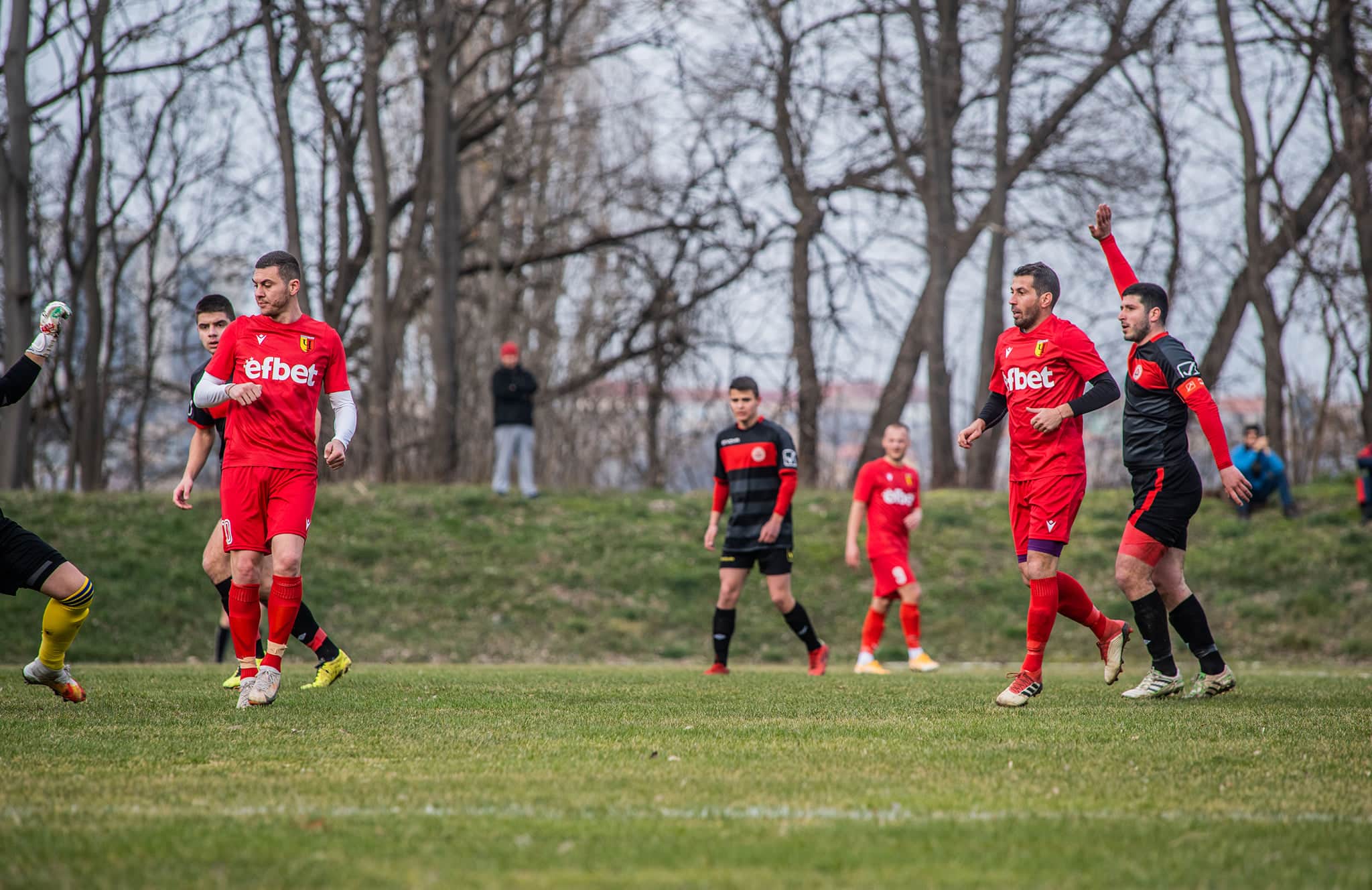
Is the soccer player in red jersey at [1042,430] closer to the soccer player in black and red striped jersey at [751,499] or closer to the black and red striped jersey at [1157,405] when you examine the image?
the black and red striped jersey at [1157,405]

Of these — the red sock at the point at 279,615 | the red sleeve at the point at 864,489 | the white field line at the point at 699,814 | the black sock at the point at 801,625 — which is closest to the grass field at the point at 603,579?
the red sleeve at the point at 864,489

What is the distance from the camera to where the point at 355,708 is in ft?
21.5

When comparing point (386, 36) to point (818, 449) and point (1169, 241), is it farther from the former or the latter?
point (1169, 241)

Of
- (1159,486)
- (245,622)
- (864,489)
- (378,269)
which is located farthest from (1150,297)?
(378,269)

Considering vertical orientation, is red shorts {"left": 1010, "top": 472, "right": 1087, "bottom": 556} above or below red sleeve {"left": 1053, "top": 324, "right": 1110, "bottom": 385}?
below

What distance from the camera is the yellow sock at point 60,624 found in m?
6.68

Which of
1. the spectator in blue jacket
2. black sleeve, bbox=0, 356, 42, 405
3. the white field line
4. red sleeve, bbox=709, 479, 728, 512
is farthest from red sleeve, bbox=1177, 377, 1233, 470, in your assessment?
the spectator in blue jacket

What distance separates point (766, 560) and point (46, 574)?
550 cm

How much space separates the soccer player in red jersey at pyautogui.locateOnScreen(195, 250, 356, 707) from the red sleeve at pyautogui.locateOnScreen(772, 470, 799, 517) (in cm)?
414

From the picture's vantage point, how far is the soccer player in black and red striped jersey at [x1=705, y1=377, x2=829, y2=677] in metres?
10.3

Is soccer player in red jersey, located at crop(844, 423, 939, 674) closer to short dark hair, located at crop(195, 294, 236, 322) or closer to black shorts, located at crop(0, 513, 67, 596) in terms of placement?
short dark hair, located at crop(195, 294, 236, 322)

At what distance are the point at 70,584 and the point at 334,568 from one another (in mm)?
10646

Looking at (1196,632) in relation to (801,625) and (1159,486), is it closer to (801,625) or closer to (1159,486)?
(1159,486)

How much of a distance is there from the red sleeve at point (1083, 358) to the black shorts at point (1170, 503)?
0.66 m
